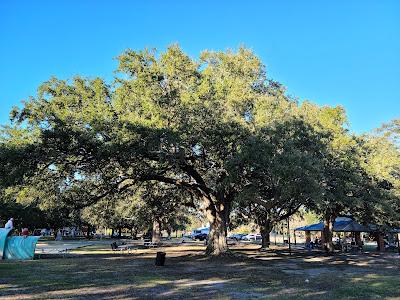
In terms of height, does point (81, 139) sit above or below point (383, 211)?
above

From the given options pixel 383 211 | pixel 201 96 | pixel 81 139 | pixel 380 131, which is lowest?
pixel 383 211

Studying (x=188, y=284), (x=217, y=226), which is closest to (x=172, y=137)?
(x=188, y=284)

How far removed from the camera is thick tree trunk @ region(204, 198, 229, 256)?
24.7 metres

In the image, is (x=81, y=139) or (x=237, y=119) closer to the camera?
(x=81, y=139)

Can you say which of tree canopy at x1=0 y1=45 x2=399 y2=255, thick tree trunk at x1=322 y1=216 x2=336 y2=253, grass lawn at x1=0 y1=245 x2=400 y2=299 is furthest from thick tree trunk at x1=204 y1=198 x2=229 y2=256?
thick tree trunk at x1=322 y1=216 x2=336 y2=253

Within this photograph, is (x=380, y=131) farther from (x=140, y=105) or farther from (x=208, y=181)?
(x=140, y=105)

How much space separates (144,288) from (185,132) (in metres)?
7.93

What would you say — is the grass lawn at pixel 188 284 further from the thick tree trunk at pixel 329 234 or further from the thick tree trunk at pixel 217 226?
the thick tree trunk at pixel 329 234

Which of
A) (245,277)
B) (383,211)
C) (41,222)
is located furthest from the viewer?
(41,222)

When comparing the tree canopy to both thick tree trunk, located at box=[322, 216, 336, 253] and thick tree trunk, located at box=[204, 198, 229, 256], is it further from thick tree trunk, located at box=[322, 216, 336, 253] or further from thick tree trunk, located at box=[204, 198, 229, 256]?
thick tree trunk, located at box=[322, 216, 336, 253]

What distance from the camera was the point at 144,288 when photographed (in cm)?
1199

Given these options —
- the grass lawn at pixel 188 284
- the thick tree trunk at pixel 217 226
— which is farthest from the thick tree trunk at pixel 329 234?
the grass lawn at pixel 188 284

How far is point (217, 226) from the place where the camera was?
25078 mm

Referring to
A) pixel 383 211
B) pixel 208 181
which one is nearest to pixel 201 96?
pixel 208 181
